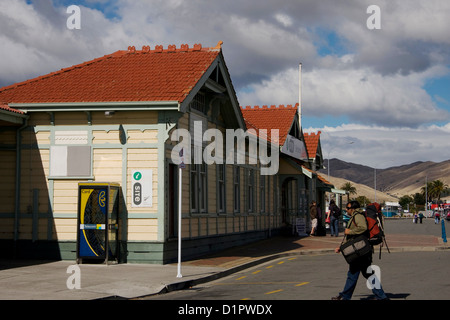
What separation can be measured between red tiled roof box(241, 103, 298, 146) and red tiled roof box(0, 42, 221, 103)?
483 inches

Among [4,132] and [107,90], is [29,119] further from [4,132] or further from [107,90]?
[107,90]

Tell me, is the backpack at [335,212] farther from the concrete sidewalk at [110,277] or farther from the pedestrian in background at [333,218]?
the concrete sidewalk at [110,277]

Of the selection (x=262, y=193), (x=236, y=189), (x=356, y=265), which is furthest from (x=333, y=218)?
(x=356, y=265)

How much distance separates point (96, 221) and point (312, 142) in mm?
25517

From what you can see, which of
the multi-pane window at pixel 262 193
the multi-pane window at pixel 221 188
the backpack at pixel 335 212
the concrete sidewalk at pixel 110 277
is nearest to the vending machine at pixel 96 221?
the concrete sidewalk at pixel 110 277

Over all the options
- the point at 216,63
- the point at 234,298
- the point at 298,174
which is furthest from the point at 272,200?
the point at 234,298

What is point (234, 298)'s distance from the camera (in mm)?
11930

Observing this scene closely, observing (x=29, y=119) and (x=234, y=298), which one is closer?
(x=234, y=298)

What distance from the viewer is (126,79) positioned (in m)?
19.2

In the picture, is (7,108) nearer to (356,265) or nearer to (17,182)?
(17,182)

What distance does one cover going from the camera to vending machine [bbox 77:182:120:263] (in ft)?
56.6

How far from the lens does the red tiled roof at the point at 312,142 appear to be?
40.0 metres

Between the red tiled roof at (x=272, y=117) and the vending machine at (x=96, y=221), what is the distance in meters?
16.1
